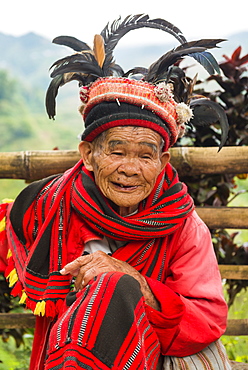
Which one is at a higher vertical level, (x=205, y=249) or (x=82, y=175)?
(x=82, y=175)

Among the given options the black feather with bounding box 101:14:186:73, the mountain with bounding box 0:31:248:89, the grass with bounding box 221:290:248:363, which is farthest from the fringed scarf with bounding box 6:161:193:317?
the mountain with bounding box 0:31:248:89

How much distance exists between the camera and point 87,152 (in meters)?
2.23

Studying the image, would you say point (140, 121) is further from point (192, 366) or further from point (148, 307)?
point (192, 366)

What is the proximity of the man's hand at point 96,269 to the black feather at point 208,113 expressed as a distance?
77 cm

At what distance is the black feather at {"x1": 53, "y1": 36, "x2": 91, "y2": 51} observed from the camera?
221 centimetres

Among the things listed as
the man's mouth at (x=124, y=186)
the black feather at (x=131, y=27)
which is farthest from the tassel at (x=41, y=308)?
the black feather at (x=131, y=27)

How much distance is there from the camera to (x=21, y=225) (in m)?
2.43

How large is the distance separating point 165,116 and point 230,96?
49.5 inches

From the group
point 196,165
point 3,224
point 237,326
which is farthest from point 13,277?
point 237,326

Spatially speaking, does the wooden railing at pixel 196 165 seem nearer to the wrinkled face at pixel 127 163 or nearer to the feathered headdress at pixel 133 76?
the feathered headdress at pixel 133 76

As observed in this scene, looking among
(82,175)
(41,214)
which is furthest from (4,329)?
(82,175)

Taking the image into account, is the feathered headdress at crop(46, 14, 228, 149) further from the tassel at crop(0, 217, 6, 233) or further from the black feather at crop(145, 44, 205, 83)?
the tassel at crop(0, 217, 6, 233)

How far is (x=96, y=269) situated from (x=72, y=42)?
1019mm

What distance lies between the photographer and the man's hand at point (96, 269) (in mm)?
1936
